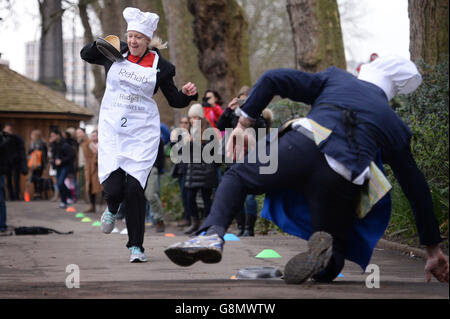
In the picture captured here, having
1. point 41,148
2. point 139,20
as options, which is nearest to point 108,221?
point 139,20

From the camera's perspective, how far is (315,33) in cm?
1488

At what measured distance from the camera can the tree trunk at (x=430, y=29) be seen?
10.3 m

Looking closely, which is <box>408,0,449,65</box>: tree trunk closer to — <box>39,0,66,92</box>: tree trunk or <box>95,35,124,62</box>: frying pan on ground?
<box>95,35,124,62</box>: frying pan on ground

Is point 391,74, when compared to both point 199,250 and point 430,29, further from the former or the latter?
point 430,29

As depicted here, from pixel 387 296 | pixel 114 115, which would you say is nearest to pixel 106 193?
pixel 114 115

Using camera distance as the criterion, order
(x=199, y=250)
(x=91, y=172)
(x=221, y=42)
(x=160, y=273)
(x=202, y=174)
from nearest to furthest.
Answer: (x=199, y=250)
(x=160, y=273)
(x=202, y=174)
(x=221, y=42)
(x=91, y=172)

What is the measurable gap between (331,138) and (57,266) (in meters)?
3.72

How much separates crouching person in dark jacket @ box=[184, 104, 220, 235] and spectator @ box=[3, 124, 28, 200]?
293 centimetres

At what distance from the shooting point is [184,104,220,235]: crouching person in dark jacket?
43.5ft

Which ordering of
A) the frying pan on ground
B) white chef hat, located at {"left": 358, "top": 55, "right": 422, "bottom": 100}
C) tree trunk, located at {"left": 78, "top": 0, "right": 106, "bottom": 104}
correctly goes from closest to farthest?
1. white chef hat, located at {"left": 358, "top": 55, "right": 422, "bottom": 100}
2. the frying pan on ground
3. tree trunk, located at {"left": 78, "top": 0, "right": 106, "bottom": 104}

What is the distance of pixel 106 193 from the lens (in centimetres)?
752

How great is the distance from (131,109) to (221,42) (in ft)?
34.4

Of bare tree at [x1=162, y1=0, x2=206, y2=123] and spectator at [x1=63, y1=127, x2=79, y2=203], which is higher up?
bare tree at [x1=162, y1=0, x2=206, y2=123]

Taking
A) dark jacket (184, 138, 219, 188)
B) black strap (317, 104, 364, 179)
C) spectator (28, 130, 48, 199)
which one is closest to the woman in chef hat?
black strap (317, 104, 364, 179)
